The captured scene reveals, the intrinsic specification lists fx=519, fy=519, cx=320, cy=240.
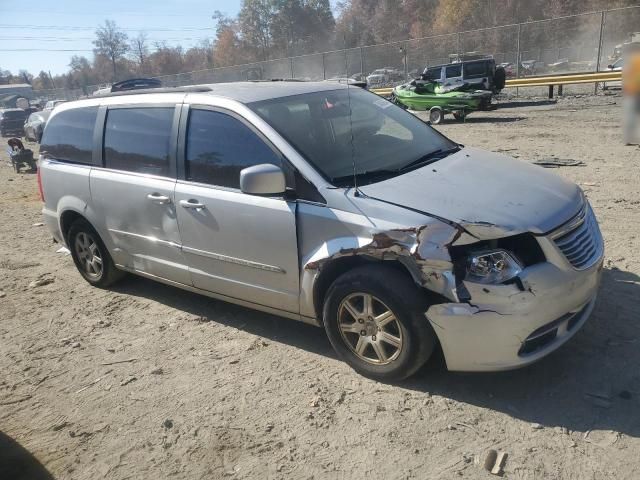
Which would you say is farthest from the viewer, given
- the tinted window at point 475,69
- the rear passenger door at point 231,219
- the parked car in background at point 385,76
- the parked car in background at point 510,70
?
the parked car in background at point 385,76

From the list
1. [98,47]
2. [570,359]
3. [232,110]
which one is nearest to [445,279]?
[570,359]

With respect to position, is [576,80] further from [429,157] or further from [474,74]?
[429,157]

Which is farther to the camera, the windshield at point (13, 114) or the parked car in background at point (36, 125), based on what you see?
the windshield at point (13, 114)

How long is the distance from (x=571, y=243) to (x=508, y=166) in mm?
915

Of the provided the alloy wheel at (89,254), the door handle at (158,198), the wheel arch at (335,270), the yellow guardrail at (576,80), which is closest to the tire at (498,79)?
the yellow guardrail at (576,80)

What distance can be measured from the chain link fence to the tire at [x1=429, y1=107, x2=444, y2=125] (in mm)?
5394

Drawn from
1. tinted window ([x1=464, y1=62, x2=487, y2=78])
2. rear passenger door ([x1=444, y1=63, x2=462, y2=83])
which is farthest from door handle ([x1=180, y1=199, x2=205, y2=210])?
tinted window ([x1=464, y1=62, x2=487, y2=78])

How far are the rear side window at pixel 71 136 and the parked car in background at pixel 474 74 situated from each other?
15.8 m

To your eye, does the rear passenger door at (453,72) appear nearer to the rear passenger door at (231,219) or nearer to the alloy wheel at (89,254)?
the alloy wheel at (89,254)

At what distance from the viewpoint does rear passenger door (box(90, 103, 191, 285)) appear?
13.3 ft

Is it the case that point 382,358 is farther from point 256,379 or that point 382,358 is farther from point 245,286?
point 245,286

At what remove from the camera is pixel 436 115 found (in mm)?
17250

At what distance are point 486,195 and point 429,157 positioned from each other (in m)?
0.80

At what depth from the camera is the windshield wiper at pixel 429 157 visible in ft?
11.7
